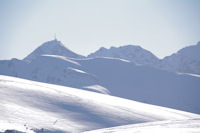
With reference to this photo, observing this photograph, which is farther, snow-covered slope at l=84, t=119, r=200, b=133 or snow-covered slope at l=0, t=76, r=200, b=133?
snow-covered slope at l=0, t=76, r=200, b=133

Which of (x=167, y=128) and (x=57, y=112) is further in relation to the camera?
(x=57, y=112)

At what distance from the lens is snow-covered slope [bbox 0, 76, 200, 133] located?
3438cm

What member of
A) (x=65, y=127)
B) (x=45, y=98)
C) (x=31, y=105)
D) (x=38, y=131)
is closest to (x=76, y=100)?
(x=45, y=98)

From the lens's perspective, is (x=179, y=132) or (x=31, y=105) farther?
(x=31, y=105)

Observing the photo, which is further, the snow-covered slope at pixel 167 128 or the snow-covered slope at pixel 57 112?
the snow-covered slope at pixel 57 112

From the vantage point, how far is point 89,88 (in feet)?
Answer: 642

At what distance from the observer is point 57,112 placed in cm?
4066

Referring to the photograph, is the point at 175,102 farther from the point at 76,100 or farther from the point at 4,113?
the point at 4,113

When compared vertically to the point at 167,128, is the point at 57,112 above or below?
above

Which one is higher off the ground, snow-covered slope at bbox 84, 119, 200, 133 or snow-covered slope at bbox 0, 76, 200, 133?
snow-covered slope at bbox 0, 76, 200, 133

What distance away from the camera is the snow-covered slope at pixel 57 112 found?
34375 mm

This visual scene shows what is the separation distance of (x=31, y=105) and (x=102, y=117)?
8465 millimetres

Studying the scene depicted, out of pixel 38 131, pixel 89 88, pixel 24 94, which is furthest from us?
pixel 89 88

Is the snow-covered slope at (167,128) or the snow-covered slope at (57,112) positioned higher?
the snow-covered slope at (57,112)
